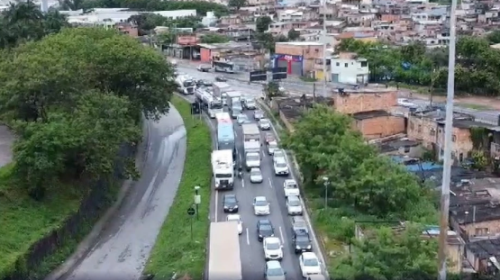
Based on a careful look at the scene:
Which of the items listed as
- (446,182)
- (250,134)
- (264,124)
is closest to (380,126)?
(264,124)

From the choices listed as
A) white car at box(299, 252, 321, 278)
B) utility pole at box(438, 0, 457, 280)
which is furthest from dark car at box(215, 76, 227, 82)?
utility pole at box(438, 0, 457, 280)

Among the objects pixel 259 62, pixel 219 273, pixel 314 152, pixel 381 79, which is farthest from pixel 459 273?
pixel 259 62

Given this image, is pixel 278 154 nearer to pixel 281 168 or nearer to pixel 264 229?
pixel 281 168

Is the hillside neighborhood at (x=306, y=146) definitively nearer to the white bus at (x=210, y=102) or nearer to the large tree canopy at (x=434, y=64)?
the large tree canopy at (x=434, y=64)

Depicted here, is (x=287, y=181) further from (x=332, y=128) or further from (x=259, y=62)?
(x=259, y=62)

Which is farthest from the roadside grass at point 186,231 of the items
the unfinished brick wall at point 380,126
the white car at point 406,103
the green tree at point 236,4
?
the green tree at point 236,4
